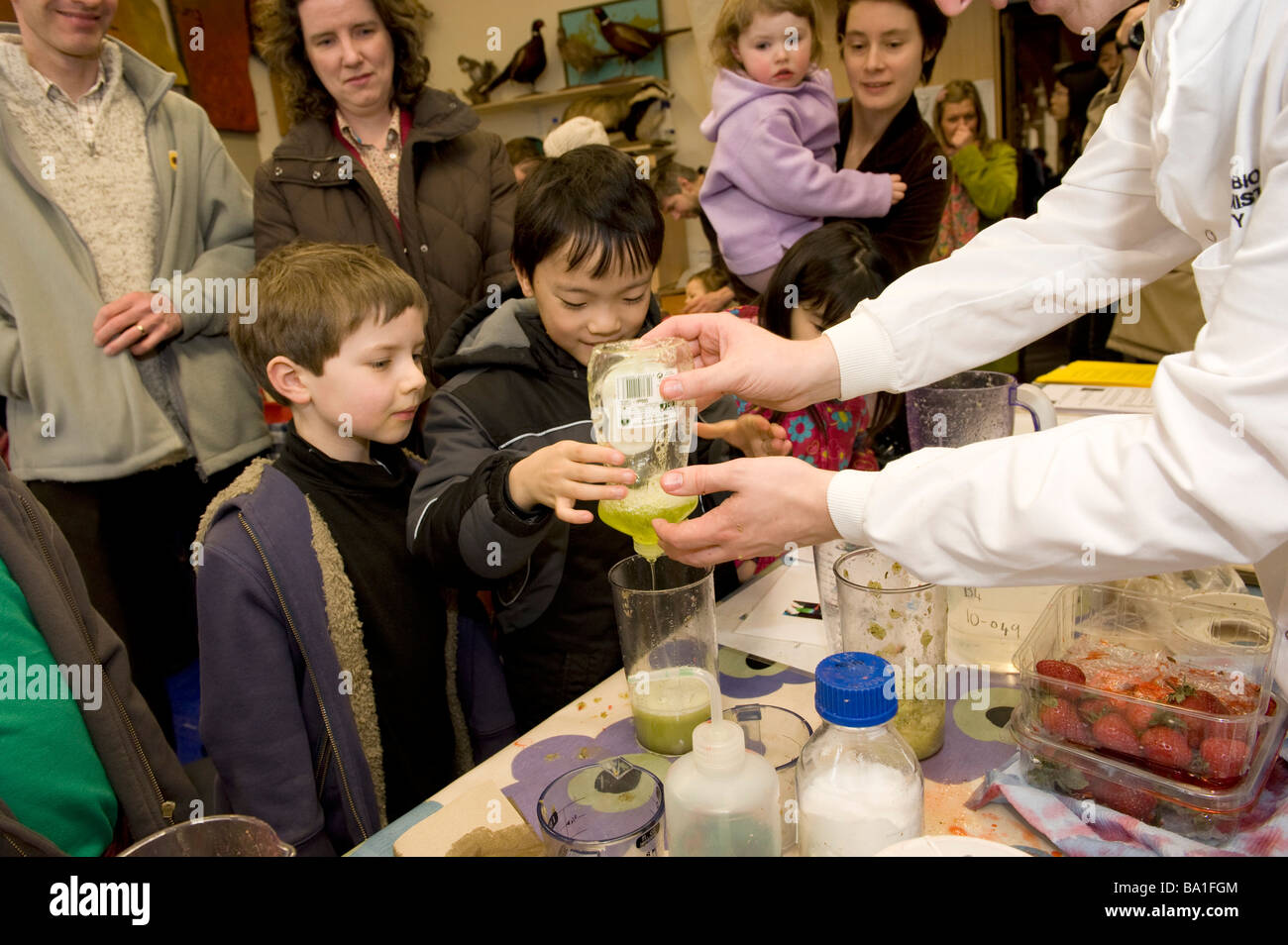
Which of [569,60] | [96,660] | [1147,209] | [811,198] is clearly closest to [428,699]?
[96,660]

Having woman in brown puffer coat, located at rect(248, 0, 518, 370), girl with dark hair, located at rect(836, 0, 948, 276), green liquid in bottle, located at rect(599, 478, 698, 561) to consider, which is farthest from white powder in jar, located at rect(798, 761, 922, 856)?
girl with dark hair, located at rect(836, 0, 948, 276)

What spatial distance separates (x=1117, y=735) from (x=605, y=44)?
4902mm

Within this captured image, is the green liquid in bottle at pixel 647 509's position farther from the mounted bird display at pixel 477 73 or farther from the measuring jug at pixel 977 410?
the mounted bird display at pixel 477 73

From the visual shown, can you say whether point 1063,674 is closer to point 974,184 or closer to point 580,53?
point 974,184

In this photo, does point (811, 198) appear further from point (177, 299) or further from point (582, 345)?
point (177, 299)

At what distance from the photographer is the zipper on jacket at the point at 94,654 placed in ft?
4.26

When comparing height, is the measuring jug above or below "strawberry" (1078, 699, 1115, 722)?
above

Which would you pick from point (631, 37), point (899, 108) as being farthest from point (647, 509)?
point (631, 37)

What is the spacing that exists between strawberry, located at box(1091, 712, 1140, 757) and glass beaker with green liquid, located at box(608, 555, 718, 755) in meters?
0.41

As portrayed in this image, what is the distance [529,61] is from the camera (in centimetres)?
512

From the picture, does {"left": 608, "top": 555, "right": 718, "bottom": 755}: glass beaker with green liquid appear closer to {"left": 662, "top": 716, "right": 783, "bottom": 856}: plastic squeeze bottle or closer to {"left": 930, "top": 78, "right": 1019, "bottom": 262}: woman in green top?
{"left": 662, "top": 716, "right": 783, "bottom": 856}: plastic squeeze bottle

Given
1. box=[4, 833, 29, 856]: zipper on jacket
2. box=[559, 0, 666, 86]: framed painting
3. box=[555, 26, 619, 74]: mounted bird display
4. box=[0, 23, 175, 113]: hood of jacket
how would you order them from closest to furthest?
box=[4, 833, 29, 856]: zipper on jacket < box=[0, 23, 175, 113]: hood of jacket < box=[559, 0, 666, 86]: framed painting < box=[555, 26, 619, 74]: mounted bird display

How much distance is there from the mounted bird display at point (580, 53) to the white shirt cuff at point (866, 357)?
4.18m

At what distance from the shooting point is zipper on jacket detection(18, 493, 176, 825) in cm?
130
